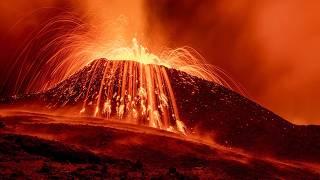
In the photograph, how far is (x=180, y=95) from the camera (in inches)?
2584

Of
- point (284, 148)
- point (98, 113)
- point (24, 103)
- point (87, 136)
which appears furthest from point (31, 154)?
point (24, 103)

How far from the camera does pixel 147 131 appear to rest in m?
37.0

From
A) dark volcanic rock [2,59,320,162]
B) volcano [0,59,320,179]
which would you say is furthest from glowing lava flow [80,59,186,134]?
dark volcanic rock [2,59,320,162]

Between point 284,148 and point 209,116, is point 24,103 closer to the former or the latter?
point 209,116

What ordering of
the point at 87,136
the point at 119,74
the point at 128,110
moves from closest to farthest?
the point at 87,136 → the point at 128,110 → the point at 119,74

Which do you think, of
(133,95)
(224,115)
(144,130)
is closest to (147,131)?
(144,130)

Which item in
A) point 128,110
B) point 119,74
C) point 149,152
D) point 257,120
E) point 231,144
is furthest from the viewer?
point 119,74

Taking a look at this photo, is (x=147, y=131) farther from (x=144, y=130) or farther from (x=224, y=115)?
(x=224, y=115)

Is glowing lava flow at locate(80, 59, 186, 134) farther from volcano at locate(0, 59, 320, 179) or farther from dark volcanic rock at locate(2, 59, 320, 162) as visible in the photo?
dark volcanic rock at locate(2, 59, 320, 162)

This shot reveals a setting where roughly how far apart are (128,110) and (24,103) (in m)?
15.4

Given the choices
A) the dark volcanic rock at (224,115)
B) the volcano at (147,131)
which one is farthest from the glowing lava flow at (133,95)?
the dark volcanic rock at (224,115)

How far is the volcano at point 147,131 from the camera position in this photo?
23.4 meters

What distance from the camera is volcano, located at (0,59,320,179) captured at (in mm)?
23375

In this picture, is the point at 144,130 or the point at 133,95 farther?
the point at 133,95
